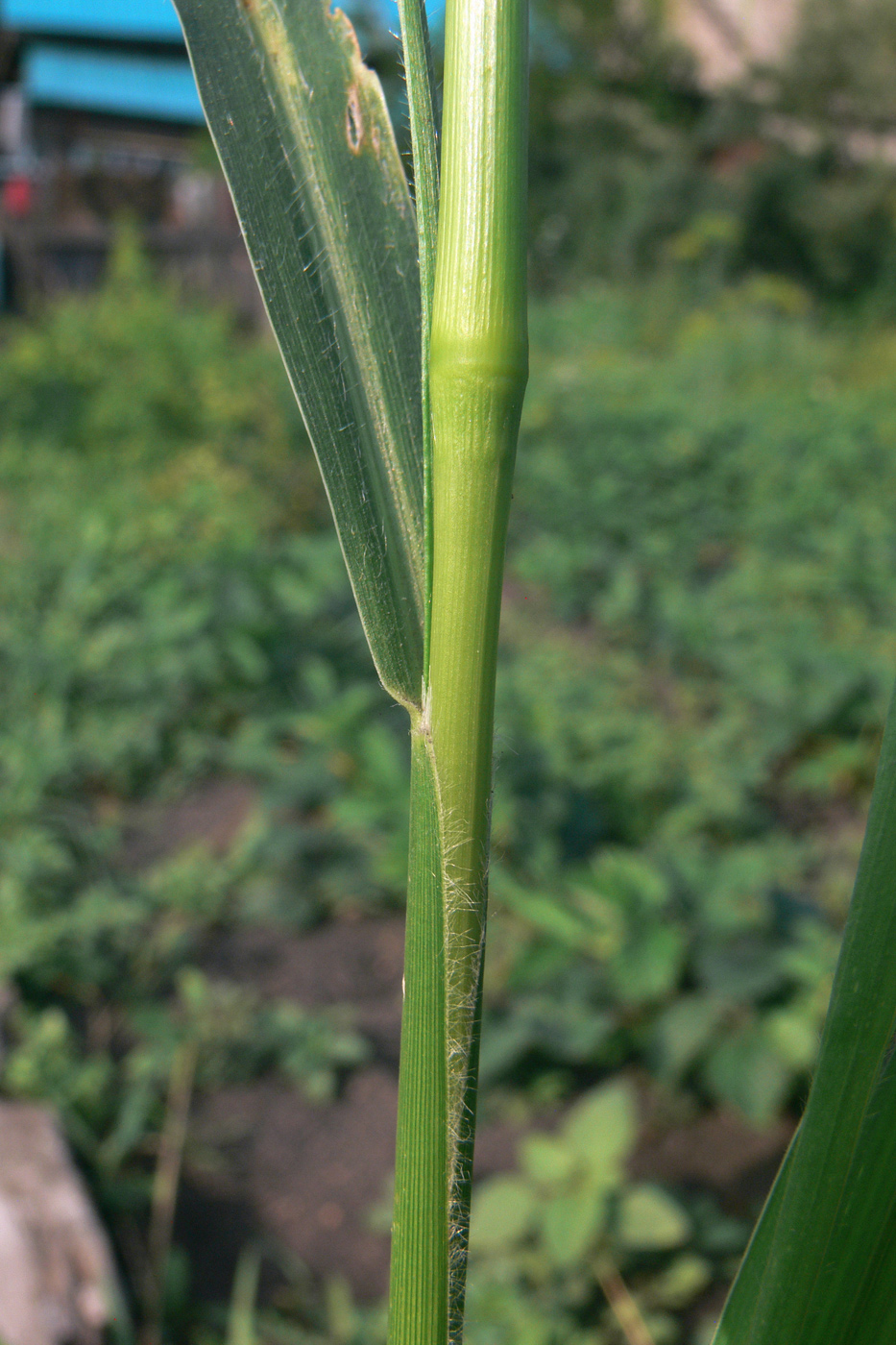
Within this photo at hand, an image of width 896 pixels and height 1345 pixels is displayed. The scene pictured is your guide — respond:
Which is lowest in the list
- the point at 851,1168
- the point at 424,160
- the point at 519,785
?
the point at 519,785

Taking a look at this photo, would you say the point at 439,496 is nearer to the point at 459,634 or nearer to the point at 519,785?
the point at 459,634

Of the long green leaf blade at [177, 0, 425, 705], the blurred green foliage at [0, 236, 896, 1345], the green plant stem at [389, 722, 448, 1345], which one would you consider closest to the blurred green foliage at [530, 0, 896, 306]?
the blurred green foliage at [0, 236, 896, 1345]

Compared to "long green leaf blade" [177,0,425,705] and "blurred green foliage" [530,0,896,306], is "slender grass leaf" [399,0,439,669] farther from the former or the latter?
"blurred green foliage" [530,0,896,306]

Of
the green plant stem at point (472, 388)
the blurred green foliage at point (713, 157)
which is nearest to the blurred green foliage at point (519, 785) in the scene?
the green plant stem at point (472, 388)

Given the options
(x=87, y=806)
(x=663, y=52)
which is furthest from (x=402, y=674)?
(x=663, y=52)

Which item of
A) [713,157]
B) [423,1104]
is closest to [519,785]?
[423,1104]

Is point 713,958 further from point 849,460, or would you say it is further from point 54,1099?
point 849,460
